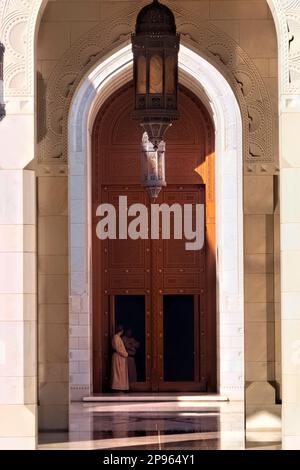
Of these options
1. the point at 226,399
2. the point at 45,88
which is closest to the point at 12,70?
the point at 45,88

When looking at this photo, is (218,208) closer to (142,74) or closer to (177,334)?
(177,334)

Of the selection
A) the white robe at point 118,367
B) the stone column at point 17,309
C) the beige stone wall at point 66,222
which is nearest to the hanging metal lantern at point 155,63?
the stone column at point 17,309

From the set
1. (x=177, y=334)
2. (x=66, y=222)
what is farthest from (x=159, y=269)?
(x=66, y=222)

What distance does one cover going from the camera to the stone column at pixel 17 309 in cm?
848

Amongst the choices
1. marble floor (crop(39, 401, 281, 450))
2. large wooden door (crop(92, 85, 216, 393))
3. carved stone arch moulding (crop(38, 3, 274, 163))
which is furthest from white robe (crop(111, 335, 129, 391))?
carved stone arch moulding (crop(38, 3, 274, 163))

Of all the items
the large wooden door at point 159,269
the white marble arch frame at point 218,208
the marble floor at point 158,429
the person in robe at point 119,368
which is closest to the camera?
the marble floor at point 158,429

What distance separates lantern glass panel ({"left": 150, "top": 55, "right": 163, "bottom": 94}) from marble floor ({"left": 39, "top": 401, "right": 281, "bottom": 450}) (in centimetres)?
286

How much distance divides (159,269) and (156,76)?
24.1 feet

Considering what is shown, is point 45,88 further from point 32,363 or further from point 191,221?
point 191,221

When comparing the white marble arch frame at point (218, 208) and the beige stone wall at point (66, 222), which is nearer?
Result: the beige stone wall at point (66, 222)

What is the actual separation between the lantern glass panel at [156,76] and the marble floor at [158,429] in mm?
2861

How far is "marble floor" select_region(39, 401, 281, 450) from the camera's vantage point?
10.7 metres

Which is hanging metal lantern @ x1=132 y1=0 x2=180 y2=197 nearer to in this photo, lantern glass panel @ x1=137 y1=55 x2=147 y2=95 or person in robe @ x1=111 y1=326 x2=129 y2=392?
lantern glass panel @ x1=137 y1=55 x2=147 y2=95

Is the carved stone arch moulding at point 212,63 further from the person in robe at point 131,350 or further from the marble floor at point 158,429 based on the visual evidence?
the person in robe at point 131,350
